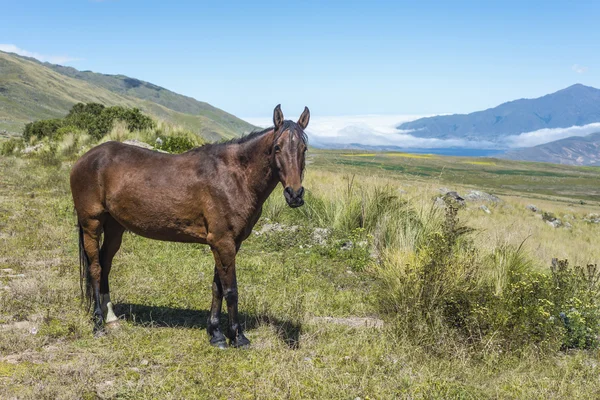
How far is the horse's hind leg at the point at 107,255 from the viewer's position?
237 inches

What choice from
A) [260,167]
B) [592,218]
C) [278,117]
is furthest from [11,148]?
[592,218]

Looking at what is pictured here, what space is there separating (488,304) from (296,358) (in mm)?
2745

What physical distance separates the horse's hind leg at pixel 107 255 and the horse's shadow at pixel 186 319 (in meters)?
0.24

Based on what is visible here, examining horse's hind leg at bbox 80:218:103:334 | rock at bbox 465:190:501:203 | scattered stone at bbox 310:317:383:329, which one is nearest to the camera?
horse's hind leg at bbox 80:218:103:334

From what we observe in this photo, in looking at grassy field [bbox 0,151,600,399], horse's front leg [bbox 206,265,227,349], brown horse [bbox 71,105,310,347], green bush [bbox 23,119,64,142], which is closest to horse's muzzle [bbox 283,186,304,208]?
brown horse [bbox 71,105,310,347]

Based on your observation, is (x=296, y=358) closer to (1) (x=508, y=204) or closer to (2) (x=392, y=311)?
(2) (x=392, y=311)

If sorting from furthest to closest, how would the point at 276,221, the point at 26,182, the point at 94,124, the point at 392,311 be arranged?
the point at 94,124, the point at 26,182, the point at 276,221, the point at 392,311

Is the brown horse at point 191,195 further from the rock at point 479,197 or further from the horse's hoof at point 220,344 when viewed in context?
the rock at point 479,197

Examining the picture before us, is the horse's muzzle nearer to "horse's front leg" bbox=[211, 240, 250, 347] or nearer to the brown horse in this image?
the brown horse

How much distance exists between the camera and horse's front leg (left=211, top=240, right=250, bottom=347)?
5.30m

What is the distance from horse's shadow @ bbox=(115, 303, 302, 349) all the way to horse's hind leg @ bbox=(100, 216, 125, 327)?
0.79 ft

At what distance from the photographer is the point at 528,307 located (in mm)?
5832

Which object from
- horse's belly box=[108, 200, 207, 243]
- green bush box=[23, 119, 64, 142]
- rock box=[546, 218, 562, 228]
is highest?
green bush box=[23, 119, 64, 142]

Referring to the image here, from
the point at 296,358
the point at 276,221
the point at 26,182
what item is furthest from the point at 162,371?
the point at 26,182
